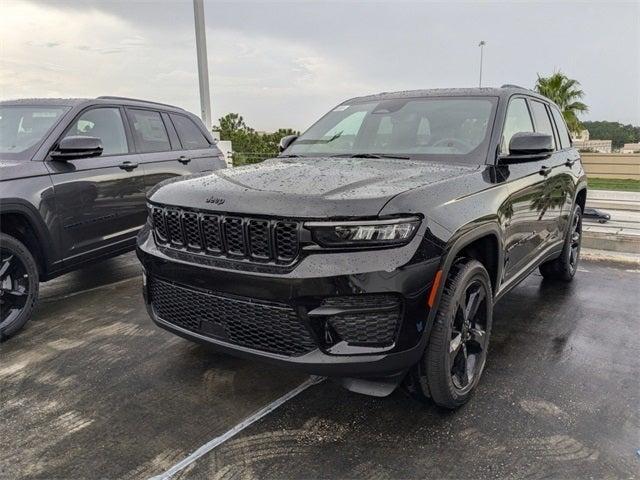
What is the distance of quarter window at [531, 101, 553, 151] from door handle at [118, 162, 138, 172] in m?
3.61

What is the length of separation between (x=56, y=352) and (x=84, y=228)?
1.21 meters

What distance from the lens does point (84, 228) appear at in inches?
168

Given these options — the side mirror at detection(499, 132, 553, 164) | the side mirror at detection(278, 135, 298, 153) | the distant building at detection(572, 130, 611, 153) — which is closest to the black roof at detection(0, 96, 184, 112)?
the side mirror at detection(278, 135, 298, 153)

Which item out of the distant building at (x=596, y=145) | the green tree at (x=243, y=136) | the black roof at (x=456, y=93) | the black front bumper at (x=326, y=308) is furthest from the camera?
the green tree at (x=243, y=136)

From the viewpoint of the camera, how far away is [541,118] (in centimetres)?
429

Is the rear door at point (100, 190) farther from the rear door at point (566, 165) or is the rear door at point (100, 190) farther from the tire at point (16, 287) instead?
the rear door at point (566, 165)

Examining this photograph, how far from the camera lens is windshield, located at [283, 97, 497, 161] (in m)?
3.28

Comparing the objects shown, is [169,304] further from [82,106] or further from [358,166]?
[82,106]

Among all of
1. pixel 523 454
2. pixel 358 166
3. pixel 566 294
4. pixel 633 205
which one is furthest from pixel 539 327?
pixel 633 205

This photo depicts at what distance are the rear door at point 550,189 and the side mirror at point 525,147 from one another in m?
0.60

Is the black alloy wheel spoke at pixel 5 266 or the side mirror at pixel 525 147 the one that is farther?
the black alloy wheel spoke at pixel 5 266

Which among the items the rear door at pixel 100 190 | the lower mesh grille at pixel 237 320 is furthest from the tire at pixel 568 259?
the rear door at pixel 100 190

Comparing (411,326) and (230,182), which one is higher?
(230,182)

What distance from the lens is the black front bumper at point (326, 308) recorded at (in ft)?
7.13
